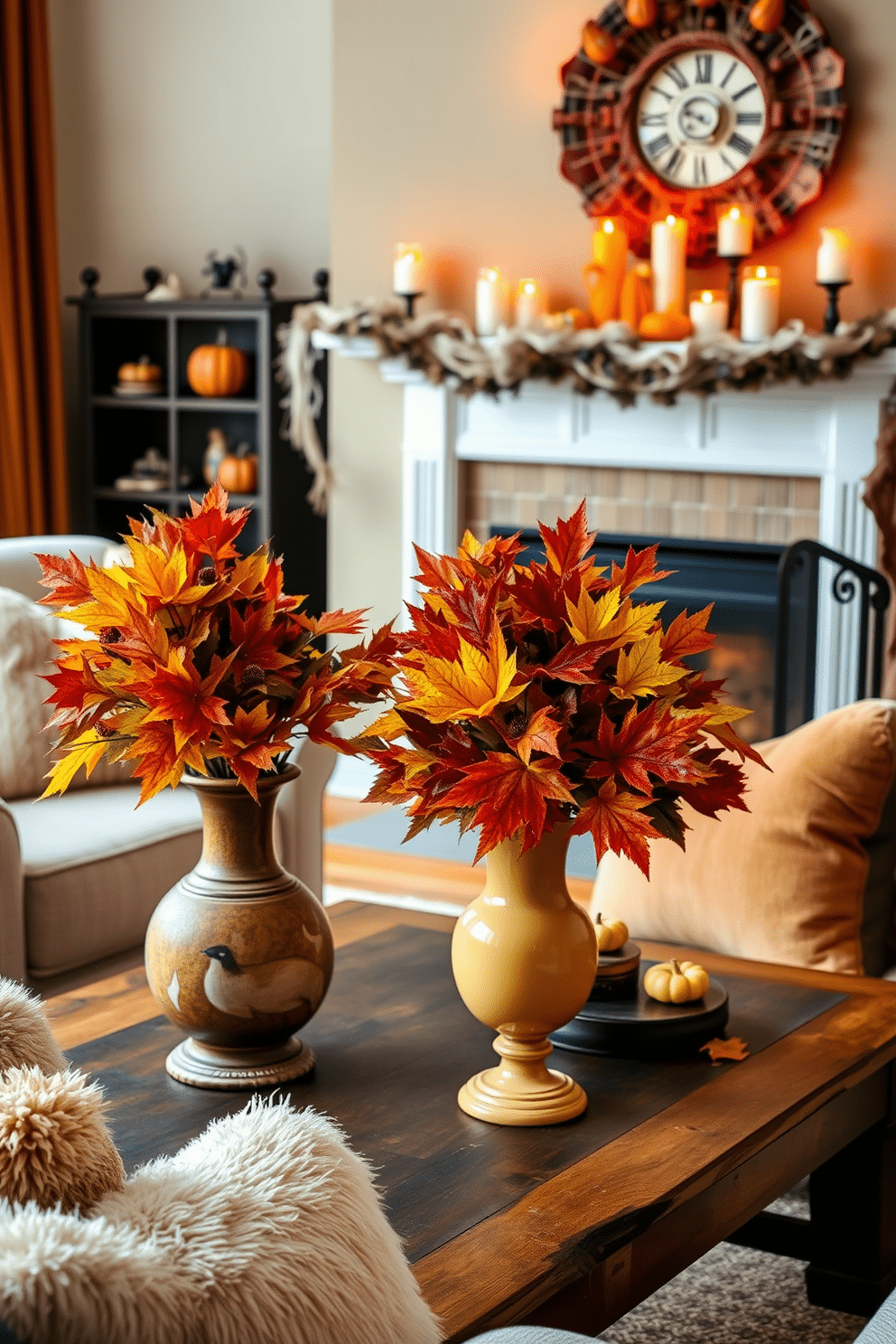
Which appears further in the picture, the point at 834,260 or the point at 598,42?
the point at 598,42

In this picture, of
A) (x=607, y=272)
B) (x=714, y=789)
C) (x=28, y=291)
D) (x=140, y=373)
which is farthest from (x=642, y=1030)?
(x=28, y=291)

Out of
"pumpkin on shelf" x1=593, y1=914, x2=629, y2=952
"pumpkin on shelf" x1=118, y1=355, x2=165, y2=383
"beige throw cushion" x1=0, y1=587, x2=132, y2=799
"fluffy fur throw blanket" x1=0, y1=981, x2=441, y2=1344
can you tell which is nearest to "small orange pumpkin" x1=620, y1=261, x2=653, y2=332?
"beige throw cushion" x1=0, y1=587, x2=132, y2=799

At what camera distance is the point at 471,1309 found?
3.82ft

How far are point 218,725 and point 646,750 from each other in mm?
381

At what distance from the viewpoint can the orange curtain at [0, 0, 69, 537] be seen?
5.39 m

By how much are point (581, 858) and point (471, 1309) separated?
9.98 ft

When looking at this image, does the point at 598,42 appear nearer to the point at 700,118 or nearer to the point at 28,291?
the point at 700,118

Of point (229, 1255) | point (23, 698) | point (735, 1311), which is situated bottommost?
point (735, 1311)

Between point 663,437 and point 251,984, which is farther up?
point 663,437

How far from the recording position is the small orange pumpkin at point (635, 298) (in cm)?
397

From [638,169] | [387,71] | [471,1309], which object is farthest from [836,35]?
[471,1309]

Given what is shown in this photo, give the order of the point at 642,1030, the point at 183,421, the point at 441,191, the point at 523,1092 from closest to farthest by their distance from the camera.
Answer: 1. the point at 523,1092
2. the point at 642,1030
3. the point at 441,191
4. the point at 183,421

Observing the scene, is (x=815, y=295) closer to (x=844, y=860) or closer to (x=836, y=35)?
(x=836, y=35)

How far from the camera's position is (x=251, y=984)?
5.01 ft
